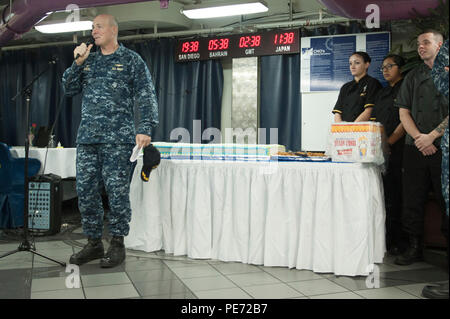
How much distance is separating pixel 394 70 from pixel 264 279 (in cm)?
202

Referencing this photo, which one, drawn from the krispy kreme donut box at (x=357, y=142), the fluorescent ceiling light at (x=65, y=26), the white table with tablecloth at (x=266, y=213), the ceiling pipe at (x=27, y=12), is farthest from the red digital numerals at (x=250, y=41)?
the krispy kreme donut box at (x=357, y=142)

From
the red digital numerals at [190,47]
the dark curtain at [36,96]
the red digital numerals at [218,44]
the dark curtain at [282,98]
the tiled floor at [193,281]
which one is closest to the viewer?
the tiled floor at [193,281]

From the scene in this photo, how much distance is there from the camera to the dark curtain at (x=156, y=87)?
5.91 m

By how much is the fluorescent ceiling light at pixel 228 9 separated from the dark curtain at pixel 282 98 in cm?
72

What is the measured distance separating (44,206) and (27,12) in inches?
84.9

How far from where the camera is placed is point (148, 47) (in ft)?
20.4

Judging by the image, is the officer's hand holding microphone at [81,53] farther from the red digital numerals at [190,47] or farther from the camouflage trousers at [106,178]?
the red digital numerals at [190,47]

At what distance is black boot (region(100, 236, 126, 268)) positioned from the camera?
2.65m

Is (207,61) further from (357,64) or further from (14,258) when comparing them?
(14,258)

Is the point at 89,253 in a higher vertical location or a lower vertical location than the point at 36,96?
lower

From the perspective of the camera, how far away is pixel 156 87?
616 cm

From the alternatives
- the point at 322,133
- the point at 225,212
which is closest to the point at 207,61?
the point at 322,133

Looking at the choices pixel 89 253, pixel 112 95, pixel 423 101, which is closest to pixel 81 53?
pixel 112 95

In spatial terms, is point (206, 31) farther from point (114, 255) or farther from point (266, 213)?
point (114, 255)
